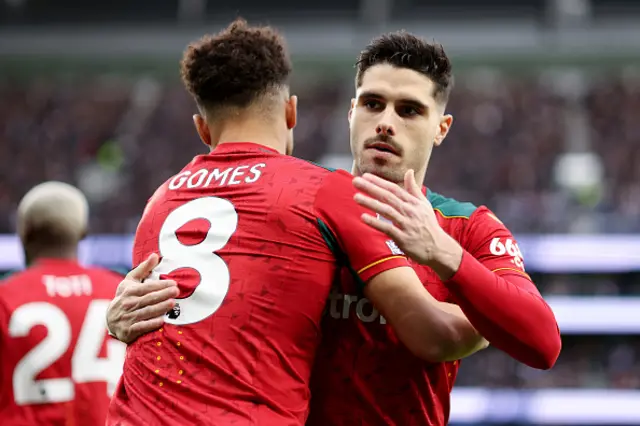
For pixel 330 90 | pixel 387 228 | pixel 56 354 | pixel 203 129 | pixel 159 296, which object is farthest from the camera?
pixel 330 90

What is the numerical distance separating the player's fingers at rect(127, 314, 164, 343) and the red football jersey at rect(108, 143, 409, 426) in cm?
2

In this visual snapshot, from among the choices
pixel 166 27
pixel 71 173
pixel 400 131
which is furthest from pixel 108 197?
pixel 400 131

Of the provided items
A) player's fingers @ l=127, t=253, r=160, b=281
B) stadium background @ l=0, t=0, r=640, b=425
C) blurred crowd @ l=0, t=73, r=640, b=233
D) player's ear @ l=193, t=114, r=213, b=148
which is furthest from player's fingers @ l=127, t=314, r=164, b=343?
stadium background @ l=0, t=0, r=640, b=425

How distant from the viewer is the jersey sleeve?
2.55 meters

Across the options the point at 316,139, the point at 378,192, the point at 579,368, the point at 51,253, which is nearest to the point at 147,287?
the point at 378,192

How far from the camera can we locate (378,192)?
96.4 inches

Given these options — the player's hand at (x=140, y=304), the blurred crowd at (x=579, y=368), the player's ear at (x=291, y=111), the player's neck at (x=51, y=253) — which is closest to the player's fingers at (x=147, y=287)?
the player's hand at (x=140, y=304)

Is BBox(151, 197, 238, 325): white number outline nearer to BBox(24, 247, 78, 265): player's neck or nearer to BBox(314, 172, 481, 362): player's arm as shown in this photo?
BBox(314, 172, 481, 362): player's arm

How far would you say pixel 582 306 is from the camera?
30.8 ft

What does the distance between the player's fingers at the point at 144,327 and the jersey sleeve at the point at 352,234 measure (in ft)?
1.74

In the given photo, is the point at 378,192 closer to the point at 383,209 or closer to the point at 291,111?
the point at 383,209

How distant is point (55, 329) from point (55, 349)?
0.30ft

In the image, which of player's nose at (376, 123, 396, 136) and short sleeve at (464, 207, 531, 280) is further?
player's nose at (376, 123, 396, 136)

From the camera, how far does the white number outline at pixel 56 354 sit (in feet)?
14.0
